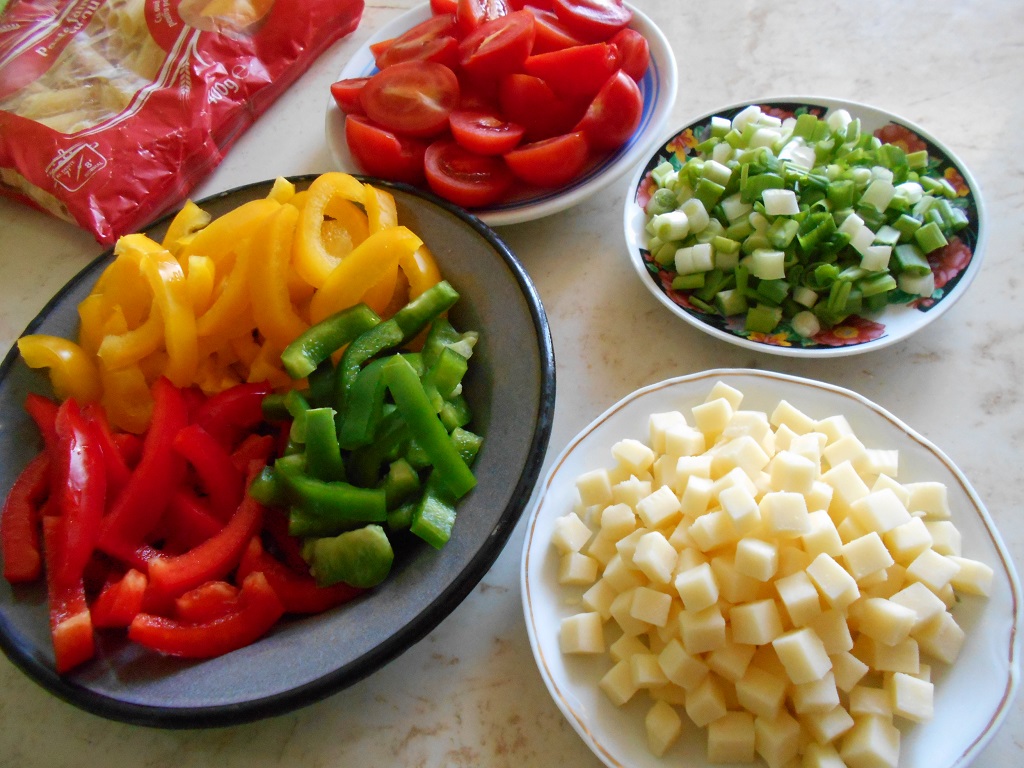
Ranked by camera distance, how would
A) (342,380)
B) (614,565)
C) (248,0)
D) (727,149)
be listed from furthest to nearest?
1. (248,0)
2. (727,149)
3. (342,380)
4. (614,565)

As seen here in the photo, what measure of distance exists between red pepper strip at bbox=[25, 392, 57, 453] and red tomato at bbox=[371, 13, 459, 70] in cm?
95

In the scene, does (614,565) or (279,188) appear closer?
(614,565)

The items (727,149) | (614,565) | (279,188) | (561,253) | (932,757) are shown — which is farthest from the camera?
(561,253)

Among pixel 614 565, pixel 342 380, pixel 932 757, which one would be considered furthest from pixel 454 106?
pixel 932 757

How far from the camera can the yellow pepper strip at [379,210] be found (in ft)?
3.95

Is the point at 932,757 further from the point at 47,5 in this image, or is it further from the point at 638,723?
the point at 47,5

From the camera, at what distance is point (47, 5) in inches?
68.9

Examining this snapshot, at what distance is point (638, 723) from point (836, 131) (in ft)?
3.57

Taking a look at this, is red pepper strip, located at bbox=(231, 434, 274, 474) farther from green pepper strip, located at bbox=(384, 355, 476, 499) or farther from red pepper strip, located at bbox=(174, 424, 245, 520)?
green pepper strip, located at bbox=(384, 355, 476, 499)

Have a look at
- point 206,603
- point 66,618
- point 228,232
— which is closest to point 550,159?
point 228,232

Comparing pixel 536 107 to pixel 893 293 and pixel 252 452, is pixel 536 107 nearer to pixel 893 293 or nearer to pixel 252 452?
pixel 893 293

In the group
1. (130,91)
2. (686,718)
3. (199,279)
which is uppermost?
(130,91)

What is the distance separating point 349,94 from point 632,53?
61cm

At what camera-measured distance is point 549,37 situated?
4.69 ft
